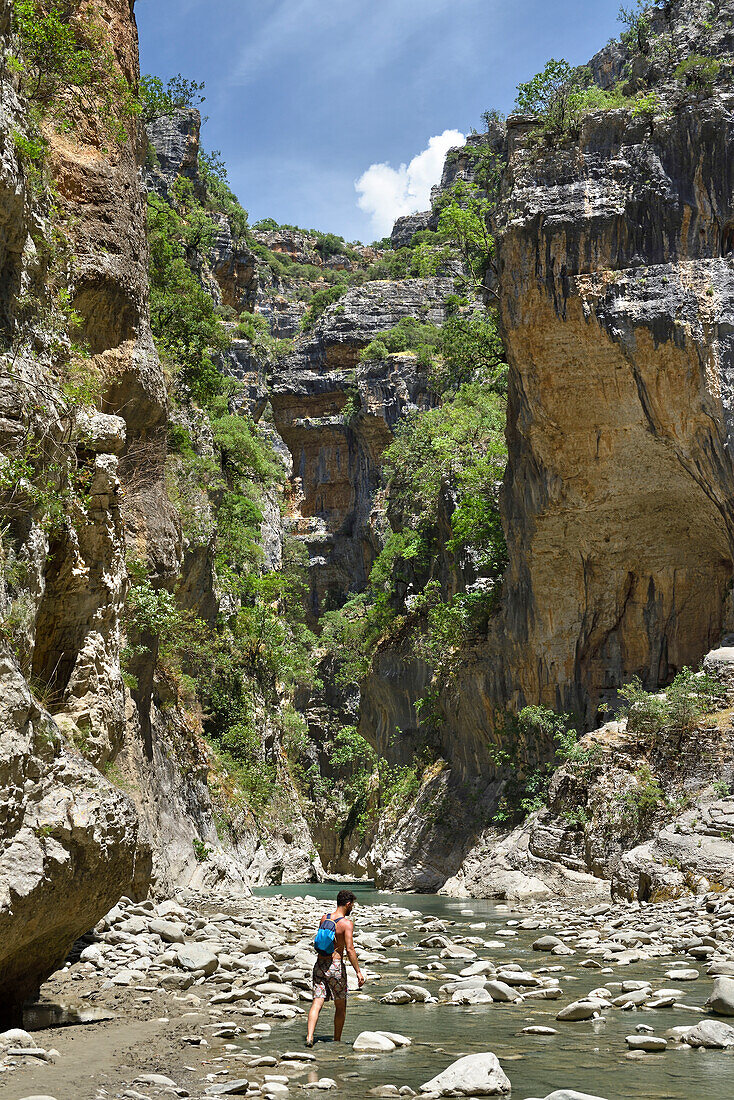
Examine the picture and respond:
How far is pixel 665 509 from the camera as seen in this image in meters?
24.3

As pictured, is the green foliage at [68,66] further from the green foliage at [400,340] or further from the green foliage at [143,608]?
the green foliage at [400,340]

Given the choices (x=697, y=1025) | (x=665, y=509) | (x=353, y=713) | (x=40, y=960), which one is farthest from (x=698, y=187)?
(x=353, y=713)

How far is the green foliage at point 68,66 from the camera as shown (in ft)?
37.4

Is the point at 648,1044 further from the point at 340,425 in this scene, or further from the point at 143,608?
the point at 340,425

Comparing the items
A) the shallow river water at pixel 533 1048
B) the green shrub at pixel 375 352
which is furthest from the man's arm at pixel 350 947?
the green shrub at pixel 375 352

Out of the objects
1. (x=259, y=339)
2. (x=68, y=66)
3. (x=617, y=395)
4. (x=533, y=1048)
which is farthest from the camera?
(x=259, y=339)

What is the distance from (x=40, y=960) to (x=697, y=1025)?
5.16m

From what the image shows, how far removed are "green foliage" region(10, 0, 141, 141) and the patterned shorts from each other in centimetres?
938

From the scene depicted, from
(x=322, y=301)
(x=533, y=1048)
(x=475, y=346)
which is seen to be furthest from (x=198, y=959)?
(x=322, y=301)

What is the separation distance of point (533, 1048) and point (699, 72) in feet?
77.0

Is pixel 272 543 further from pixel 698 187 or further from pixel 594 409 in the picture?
pixel 698 187

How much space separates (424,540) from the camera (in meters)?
39.0

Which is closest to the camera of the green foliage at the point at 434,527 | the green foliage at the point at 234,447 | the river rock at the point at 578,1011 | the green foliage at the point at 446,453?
the river rock at the point at 578,1011

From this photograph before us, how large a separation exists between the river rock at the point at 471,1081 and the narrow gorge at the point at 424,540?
305 cm
